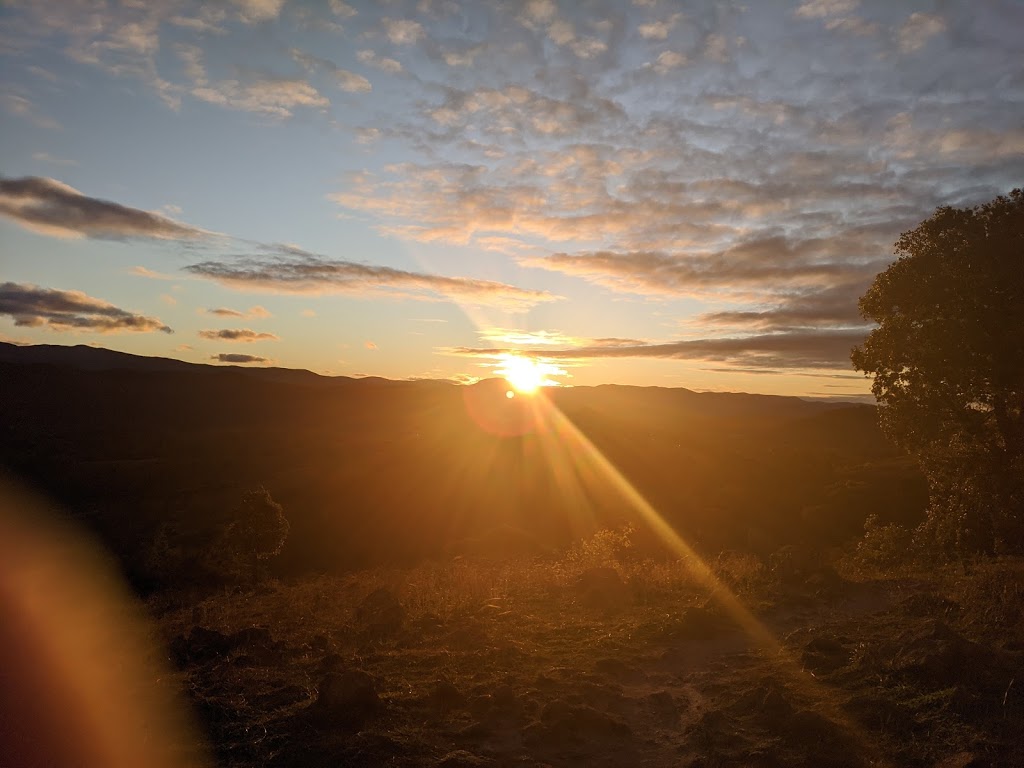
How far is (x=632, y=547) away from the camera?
78.5ft

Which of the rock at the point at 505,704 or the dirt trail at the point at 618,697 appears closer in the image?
the dirt trail at the point at 618,697

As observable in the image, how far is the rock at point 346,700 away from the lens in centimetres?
776

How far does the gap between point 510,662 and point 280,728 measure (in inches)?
140

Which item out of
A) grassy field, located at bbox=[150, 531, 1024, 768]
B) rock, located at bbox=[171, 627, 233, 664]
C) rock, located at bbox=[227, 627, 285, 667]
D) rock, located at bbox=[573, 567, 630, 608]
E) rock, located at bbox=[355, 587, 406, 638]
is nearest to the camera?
grassy field, located at bbox=[150, 531, 1024, 768]

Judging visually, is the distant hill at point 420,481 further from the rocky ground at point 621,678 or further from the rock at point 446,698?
the rock at point 446,698

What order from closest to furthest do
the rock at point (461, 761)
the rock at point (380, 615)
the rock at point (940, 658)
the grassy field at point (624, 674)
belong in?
the rock at point (461, 761)
the grassy field at point (624, 674)
the rock at point (940, 658)
the rock at point (380, 615)

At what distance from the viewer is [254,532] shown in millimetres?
23469

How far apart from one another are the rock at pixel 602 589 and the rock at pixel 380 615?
3930 mm

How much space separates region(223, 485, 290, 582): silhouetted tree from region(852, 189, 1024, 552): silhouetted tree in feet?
64.7

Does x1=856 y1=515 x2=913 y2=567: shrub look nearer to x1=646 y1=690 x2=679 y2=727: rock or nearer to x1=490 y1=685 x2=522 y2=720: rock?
x1=646 y1=690 x2=679 y2=727: rock

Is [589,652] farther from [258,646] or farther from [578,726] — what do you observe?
[258,646]

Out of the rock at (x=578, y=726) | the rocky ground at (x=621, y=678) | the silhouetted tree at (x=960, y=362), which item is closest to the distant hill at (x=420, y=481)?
the silhouetted tree at (x=960, y=362)

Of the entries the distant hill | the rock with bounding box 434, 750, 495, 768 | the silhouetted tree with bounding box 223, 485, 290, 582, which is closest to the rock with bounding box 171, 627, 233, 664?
the rock with bounding box 434, 750, 495, 768

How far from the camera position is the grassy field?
7.23 m
